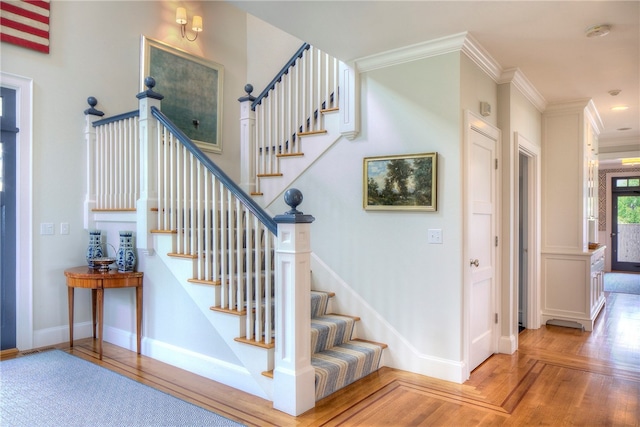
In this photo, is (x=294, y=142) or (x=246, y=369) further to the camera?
(x=294, y=142)

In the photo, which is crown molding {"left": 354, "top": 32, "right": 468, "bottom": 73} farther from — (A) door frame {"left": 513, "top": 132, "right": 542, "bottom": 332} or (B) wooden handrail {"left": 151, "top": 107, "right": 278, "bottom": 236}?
(A) door frame {"left": 513, "top": 132, "right": 542, "bottom": 332}

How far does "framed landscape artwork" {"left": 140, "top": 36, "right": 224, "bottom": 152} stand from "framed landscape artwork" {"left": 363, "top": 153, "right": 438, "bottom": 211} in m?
2.58

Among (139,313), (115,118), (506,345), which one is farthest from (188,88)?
(506,345)

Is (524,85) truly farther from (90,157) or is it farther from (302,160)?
(90,157)

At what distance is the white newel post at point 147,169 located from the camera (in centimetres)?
355

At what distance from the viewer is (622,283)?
27.3ft

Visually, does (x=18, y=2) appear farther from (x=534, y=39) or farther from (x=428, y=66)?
(x=534, y=39)

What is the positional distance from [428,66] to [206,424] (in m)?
2.93

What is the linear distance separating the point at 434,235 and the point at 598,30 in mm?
1852

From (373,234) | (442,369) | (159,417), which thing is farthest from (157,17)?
(442,369)

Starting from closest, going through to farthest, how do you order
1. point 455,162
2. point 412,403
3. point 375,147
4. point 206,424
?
1. point 206,424
2. point 412,403
3. point 455,162
4. point 375,147

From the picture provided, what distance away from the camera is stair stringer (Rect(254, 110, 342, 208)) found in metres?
3.85

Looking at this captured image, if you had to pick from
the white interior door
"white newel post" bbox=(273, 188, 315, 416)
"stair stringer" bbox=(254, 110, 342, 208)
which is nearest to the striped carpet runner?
"white newel post" bbox=(273, 188, 315, 416)

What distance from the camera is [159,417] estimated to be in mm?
2498
